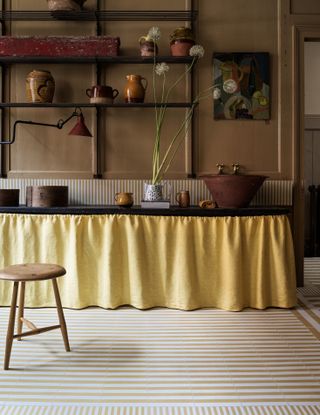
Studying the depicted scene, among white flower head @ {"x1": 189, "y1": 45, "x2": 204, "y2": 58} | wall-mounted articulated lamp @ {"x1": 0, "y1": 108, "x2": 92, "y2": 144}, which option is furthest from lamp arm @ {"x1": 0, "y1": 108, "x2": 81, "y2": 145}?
white flower head @ {"x1": 189, "y1": 45, "x2": 204, "y2": 58}

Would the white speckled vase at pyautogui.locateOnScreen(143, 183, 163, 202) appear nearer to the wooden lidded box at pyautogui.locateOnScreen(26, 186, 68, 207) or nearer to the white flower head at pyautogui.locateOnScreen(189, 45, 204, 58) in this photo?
the wooden lidded box at pyautogui.locateOnScreen(26, 186, 68, 207)

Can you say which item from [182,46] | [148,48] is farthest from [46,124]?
[182,46]

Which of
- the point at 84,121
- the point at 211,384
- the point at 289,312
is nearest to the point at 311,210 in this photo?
the point at 289,312

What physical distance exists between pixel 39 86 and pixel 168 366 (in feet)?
8.49

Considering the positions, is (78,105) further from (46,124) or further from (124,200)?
(124,200)

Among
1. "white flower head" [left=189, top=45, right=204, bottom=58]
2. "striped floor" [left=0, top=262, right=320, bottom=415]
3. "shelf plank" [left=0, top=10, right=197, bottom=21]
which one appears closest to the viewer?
"striped floor" [left=0, top=262, right=320, bottom=415]

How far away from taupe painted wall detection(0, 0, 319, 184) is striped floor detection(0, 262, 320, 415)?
1458 millimetres

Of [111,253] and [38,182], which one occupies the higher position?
[38,182]

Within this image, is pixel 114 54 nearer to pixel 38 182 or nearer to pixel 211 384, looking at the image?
pixel 38 182

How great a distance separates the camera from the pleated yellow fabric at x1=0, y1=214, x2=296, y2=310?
10.1 feet

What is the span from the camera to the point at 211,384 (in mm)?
1952

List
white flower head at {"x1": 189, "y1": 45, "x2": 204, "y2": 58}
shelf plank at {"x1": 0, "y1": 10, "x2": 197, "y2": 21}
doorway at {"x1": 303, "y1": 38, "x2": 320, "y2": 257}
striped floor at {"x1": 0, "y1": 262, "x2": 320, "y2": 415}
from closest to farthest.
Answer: striped floor at {"x1": 0, "y1": 262, "x2": 320, "y2": 415} → white flower head at {"x1": 189, "y1": 45, "x2": 204, "y2": 58} → shelf plank at {"x1": 0, "y1": 10, "x2": 197, "y2": 21} → doorway at {"x1": 303, "y1": 38, "x2": 320, "y2": 257}

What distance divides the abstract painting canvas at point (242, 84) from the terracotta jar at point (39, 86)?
Result: 4.75ft

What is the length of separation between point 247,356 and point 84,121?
2502 millimetres
